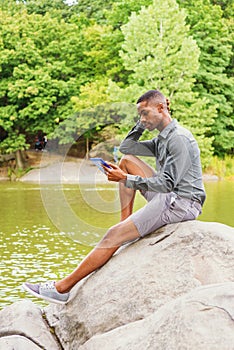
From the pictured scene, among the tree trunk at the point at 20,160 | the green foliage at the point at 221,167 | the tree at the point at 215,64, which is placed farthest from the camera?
the tree trunk at the point at 20,160

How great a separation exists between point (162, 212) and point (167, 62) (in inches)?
779

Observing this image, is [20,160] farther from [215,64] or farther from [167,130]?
[167,130]

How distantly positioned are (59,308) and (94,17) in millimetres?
30214

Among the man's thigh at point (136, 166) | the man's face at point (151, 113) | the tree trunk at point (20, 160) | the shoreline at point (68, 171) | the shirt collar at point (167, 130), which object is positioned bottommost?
the tree trunk at point (20, 160)

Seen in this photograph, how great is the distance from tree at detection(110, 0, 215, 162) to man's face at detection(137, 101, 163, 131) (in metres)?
18.8

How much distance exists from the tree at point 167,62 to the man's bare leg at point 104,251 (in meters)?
19.0

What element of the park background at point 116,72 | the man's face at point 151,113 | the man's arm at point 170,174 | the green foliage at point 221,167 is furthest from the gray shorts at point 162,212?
the green foliage at point 221,167

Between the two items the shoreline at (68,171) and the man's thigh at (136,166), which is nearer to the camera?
the man's thigh at (136,166)

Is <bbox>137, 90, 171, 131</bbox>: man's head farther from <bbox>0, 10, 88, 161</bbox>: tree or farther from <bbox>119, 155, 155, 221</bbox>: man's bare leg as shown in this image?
<bbox>0, 10, 88, 161</bbox>: tree

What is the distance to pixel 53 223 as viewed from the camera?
5758 millimetres

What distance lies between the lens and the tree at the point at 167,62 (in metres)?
24.0

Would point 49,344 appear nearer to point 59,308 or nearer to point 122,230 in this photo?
point 59,308

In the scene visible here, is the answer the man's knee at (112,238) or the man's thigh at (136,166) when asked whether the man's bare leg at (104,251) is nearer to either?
the man's knee at (112,238)

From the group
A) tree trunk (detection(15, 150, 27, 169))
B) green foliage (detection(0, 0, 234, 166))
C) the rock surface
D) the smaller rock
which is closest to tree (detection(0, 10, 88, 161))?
green foliage (detection(0, 0, 234, 166))
